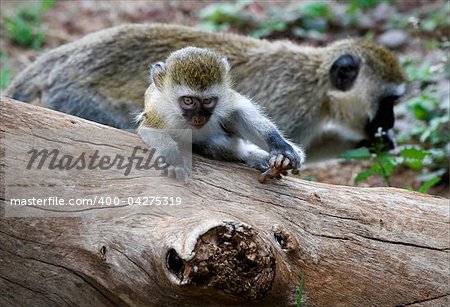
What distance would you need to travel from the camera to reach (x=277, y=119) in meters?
6.88

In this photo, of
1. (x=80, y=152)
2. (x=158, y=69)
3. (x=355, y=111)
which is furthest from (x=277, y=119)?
(x=80, y=152)

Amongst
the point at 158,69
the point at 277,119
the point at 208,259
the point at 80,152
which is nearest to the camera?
the point at 208,259

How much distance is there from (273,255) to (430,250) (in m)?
1.24

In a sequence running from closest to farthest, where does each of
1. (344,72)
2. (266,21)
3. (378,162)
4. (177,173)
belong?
(177,173) → (378,162) → (344,72) → (266,21)

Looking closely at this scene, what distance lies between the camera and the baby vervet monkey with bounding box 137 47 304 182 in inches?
176

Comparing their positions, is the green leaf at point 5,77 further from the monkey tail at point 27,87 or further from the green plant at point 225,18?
the green plant at point 225,18

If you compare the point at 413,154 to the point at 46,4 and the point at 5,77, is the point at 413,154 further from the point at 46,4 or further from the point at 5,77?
the point at 46,4

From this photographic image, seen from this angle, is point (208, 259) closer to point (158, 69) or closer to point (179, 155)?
point (179, 155)

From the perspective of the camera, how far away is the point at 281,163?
14.4 ft

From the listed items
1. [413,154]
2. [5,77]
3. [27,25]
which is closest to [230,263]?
[413,154]

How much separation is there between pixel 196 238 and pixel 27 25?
7.71 m

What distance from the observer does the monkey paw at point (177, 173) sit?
4.21 m

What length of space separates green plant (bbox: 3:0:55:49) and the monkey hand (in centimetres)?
647

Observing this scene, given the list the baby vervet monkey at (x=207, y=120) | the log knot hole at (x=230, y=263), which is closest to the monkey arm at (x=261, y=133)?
the baby vervet monkey at (x=207, y=120)
